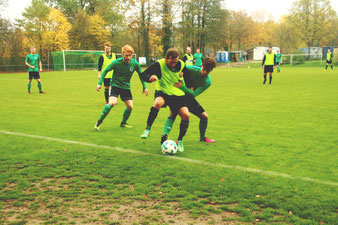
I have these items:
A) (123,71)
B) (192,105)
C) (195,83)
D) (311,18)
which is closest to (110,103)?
(123,71)

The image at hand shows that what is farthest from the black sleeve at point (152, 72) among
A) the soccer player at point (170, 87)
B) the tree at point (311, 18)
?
the tree at point (311, 18)

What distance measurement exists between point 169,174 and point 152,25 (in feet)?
167

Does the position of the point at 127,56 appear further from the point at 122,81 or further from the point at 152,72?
the point at 152,72

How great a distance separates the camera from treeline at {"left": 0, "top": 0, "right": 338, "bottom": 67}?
1927 inches

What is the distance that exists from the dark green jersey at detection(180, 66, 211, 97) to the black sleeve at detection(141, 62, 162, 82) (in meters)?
0.48

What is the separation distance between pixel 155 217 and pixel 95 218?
0.62m

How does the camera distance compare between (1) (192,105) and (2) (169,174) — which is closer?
(2) (169,174)

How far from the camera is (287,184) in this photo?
387 cm

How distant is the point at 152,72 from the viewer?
5.39 m

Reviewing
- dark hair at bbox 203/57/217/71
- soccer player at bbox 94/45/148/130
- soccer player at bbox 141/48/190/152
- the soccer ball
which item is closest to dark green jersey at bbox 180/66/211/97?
soccer player at bbox 141/48/190/152

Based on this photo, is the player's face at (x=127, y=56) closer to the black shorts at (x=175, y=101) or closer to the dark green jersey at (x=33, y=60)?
the black shorts at (x=175, y=101)

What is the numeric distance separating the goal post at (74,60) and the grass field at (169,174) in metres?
36.2

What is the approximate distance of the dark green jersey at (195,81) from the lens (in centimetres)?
534

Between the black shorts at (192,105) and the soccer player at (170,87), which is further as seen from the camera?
the black shorts at (192,105)
